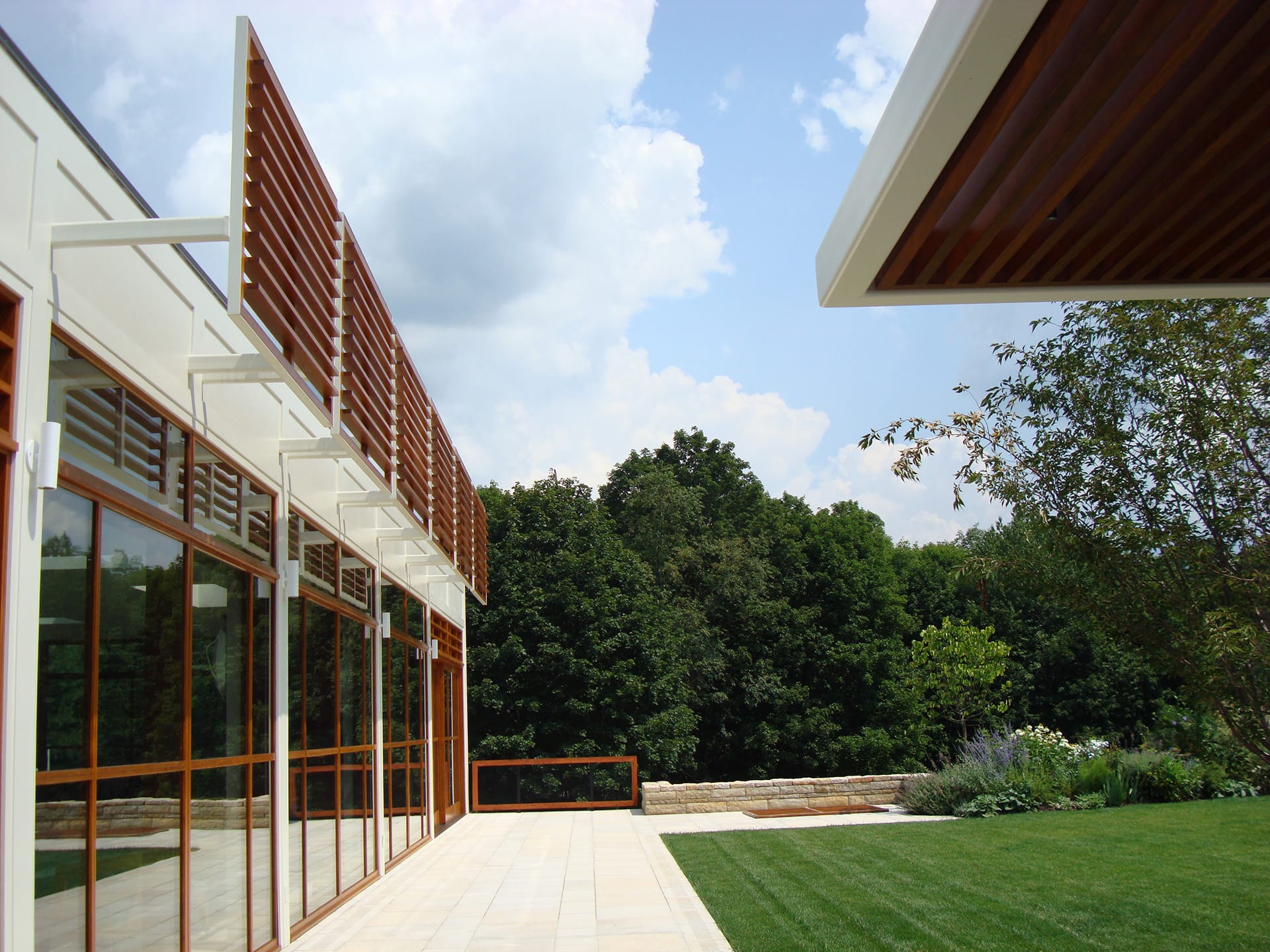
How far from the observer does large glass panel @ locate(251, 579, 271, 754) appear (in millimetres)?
7215

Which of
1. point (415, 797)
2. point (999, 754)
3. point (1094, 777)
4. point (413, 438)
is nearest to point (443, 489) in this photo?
point (413, 438)

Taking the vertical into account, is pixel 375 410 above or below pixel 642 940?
above

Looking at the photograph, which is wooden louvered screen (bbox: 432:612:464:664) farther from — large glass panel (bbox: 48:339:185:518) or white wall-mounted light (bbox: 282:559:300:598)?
large glass panel (bbox: 48:339:185:518)

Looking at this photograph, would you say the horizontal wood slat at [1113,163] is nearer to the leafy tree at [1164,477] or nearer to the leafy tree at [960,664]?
the leafy tree at [1164,477]

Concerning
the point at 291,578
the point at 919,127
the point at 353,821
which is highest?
the point at 919,127

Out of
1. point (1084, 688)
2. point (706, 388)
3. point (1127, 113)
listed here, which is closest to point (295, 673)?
point (1127, 113)

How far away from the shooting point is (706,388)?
1773 inches

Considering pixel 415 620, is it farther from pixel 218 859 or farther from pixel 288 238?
pixel 288 238

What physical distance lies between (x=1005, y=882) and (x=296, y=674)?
6.69 m

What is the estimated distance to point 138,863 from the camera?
527 cm

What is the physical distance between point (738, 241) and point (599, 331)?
855cm

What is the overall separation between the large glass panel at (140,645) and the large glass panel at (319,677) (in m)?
2.90

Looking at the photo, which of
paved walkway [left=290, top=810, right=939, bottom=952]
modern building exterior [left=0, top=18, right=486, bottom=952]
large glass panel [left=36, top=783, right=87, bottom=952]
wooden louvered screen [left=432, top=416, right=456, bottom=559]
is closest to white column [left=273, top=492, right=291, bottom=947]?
modern building exterior [left=0, top=18, right=486, bottom=952]

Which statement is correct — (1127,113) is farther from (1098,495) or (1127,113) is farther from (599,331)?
(599,331)
